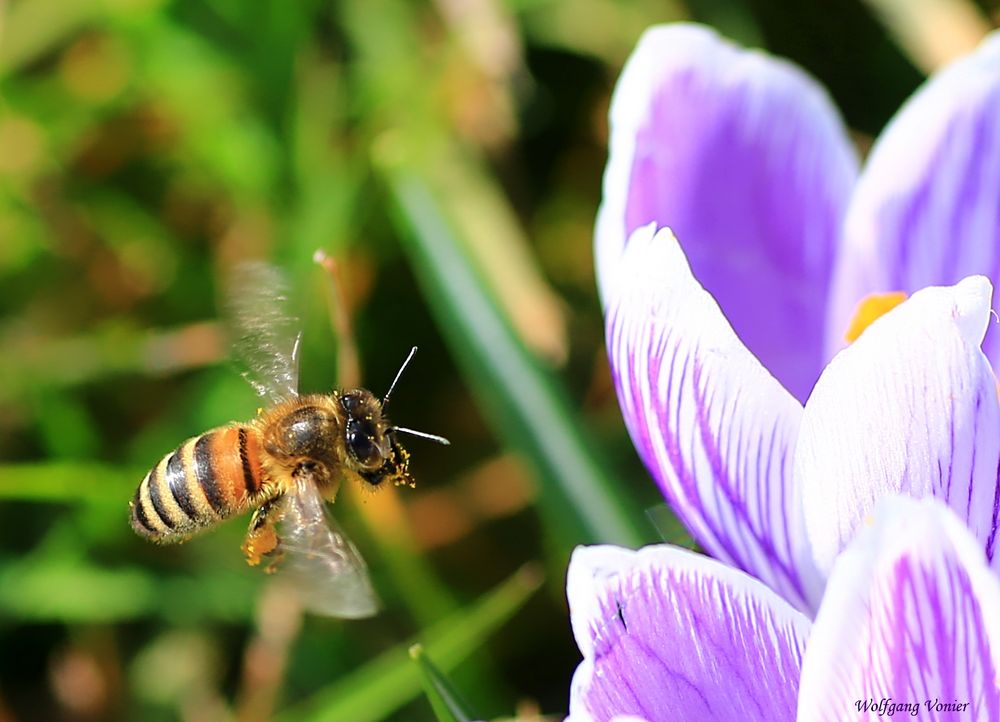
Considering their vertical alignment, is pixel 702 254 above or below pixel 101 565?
above

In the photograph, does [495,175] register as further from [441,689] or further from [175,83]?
[441,689]

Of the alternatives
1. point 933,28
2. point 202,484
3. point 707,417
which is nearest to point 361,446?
point 202,484

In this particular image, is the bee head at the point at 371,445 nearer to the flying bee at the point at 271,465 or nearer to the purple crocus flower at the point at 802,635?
the flying bee at the point at 271,465

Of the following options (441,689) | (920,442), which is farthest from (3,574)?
(920,442)

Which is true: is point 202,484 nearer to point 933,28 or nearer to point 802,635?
point 802,635

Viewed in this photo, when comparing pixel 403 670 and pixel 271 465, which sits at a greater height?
pixel 271 465

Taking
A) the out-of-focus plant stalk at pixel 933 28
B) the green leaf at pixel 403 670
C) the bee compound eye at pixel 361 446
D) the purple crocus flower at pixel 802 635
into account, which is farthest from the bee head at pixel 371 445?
the out-of-focus plant stalk at pixel 933 28
